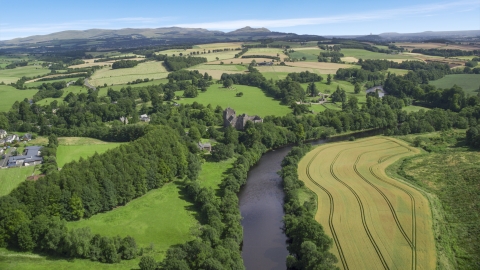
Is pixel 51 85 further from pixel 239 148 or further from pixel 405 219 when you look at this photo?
pixel 405 219

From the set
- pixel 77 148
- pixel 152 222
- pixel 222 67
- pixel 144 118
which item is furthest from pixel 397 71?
pixel 152 222

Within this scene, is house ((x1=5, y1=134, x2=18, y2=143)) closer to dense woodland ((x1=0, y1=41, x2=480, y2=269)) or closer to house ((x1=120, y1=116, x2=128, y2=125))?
dense woodland ((x1=0, y1=41, x2=480, y2=269))

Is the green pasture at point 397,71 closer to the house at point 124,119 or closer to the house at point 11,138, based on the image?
the house at point 124,119

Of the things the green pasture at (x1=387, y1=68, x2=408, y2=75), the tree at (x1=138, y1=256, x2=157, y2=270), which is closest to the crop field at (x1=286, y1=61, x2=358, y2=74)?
the green pasture at (x1=387, y1=68, x2=408, y2=75)

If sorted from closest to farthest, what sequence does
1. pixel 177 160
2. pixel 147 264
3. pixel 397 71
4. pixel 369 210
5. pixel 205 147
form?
pixel 147 264 < pixel 369 210 < pixel 177 160 < pixel 205 147 < pixel 397 71

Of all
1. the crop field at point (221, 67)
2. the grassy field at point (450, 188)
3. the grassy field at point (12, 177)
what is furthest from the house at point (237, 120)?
the crop field at point (221, 67)

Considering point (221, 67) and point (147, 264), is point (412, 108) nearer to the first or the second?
A: point (221, 67)

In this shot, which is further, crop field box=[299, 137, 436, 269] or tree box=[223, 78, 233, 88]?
tree box=[223, 78, 233, 88]
